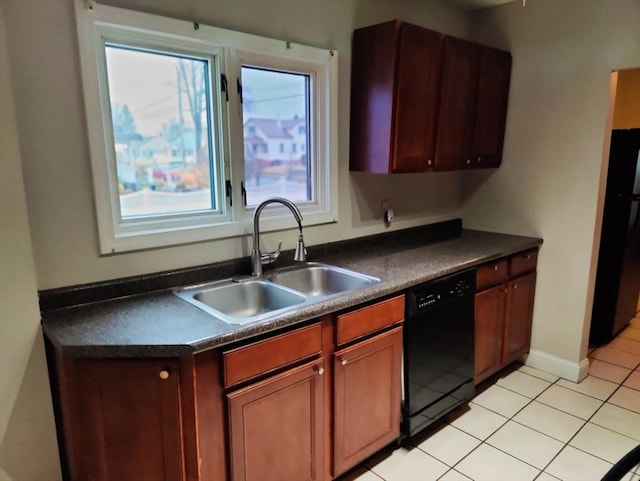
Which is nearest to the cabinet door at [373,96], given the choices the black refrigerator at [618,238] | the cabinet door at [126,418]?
the cabinet door at [126,418]

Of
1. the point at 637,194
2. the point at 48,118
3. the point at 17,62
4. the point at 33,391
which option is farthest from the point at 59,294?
the point at 637,194

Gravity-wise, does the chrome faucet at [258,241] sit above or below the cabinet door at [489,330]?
above

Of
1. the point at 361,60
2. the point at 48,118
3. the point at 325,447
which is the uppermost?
the point at 361,60

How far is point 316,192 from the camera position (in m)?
2.57

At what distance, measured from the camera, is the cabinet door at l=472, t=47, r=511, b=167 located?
2883 millimetres

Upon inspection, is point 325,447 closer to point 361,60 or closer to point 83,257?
point 83,257

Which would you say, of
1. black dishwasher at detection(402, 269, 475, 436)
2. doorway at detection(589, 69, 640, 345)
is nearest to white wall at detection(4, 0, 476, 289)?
black dishwasher at detection(402, 269, 475, 436)

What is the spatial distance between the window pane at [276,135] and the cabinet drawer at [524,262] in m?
1.41

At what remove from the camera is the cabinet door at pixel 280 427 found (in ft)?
5.26

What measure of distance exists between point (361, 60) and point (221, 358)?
1.83 metres

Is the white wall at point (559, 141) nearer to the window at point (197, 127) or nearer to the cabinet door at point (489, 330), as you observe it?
the cabinet door at point (489, 330)

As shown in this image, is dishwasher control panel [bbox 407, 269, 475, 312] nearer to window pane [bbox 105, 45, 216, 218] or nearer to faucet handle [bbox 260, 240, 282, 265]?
faucet handle [bbox 260, 240, 282, 265]

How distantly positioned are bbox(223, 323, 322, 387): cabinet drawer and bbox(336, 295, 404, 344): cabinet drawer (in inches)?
5.2

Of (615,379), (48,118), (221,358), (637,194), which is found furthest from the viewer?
(637,194)
